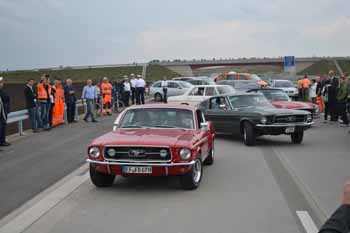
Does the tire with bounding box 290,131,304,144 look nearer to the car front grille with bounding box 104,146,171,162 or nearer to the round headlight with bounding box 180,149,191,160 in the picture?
the round headlight with bounding box 180,149,191,160

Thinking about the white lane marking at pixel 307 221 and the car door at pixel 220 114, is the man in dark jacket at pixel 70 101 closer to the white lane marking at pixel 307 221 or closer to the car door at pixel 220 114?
the car door at pixel 220 114

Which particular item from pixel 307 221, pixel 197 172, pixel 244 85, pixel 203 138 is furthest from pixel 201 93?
pixel 307 221

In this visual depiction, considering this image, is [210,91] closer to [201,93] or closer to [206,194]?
[201,93]

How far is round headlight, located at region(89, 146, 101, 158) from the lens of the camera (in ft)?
27.2

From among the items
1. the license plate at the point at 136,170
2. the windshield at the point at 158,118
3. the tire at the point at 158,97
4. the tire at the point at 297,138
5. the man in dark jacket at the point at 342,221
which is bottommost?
the tire at the point at 158,97

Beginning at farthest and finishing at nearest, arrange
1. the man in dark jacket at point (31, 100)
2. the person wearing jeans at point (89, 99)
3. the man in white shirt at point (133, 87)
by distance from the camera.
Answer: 1. the man in white shirt at point (133, 87)
2. the person wearing jeans at point (89, 99)
3. the man in dark jacket at point (31, 100)

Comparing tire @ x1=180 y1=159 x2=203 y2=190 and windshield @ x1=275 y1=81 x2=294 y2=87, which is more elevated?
tire @ x1=180 y1=159 x2=203 y2=190

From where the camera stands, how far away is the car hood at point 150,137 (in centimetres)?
816

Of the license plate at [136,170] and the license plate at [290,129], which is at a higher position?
the license plate at [136,170]

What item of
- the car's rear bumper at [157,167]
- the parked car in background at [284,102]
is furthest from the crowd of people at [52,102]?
the parked car in background at [284,102]

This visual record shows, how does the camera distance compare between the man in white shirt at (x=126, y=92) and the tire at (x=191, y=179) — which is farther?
the man in white shirt at (x=126, y=92)

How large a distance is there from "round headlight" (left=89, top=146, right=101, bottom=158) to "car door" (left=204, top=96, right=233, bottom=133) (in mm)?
7290

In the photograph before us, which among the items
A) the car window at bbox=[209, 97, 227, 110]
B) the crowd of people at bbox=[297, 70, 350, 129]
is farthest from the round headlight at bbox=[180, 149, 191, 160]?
the crowd of people at bbox=[297, 70, 350, 129]

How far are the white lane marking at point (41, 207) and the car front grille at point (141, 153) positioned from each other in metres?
1.02
